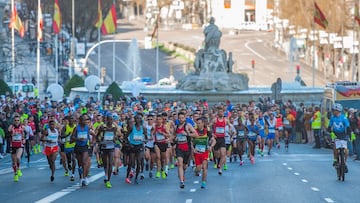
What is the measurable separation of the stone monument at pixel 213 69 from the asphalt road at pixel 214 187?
3119cm

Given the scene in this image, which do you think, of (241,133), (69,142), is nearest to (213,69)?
(241,133)

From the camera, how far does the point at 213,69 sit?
64.5m

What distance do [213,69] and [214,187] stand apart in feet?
131

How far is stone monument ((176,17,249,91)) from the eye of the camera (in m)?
63.9

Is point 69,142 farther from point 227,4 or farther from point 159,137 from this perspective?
point 227,4

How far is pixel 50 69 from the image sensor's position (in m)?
98.6

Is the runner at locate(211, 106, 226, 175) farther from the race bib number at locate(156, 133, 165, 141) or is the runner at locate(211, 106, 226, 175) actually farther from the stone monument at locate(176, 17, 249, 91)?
the stone monument at locate(176, 17, 249, 91)

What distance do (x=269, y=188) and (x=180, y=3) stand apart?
135 meters

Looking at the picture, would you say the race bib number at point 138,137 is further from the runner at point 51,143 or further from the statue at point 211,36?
the statue at point 211,36

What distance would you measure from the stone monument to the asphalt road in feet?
102

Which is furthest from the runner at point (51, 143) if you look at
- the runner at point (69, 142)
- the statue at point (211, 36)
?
the statue at point (211, 36)

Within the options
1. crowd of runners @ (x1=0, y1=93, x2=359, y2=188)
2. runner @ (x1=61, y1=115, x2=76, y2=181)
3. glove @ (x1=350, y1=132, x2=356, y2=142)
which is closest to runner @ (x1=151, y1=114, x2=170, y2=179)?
crowd of runners @ (x1=0, y1=93, x2=359, y2=188)

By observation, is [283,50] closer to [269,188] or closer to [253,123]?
[253,123]

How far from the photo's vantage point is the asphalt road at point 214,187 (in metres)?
22.0
